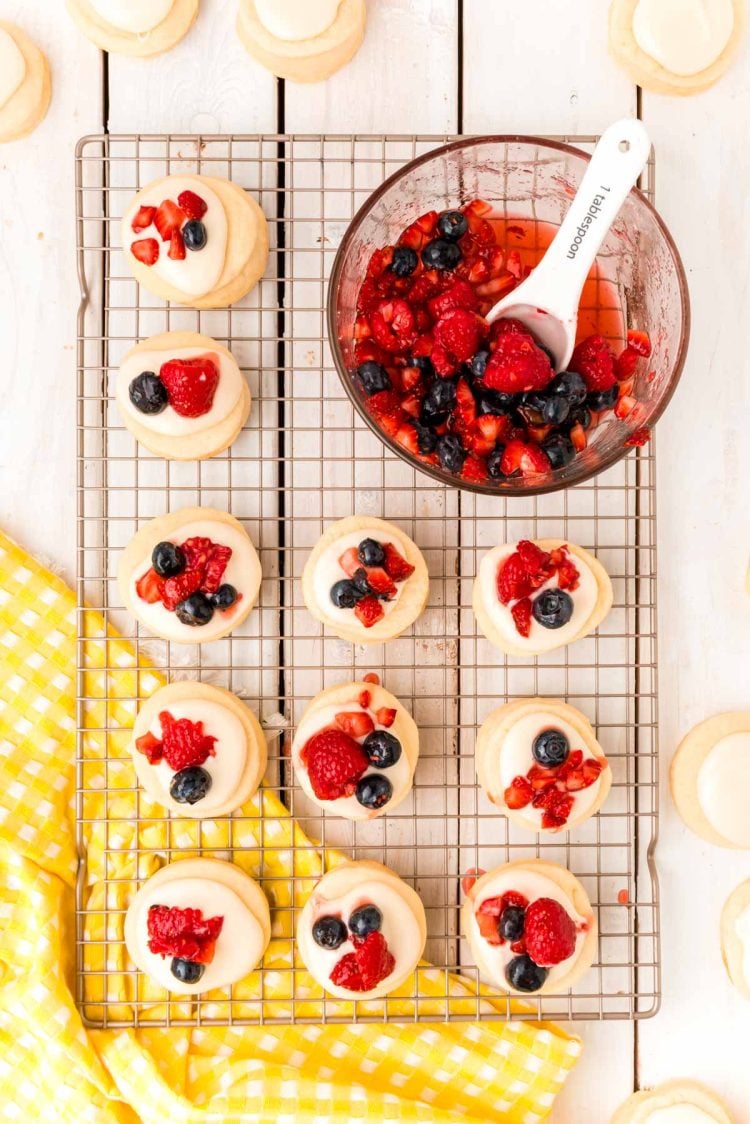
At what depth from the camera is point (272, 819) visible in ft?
6.07

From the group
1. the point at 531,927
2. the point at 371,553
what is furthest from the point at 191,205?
the point at 531,927

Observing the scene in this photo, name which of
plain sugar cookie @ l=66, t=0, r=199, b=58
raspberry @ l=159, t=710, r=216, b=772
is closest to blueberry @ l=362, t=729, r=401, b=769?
raspberry @ l=159, t=710, r=216, b=772

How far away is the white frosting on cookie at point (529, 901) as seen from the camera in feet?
5.78

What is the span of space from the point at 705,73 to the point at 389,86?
0.60m

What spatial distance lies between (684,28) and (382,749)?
1438mm

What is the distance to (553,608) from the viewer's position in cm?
173

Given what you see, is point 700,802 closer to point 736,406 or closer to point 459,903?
point 459,903

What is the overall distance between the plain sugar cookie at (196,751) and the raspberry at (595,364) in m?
0.84

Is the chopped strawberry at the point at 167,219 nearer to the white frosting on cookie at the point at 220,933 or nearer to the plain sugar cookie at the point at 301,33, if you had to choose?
the plain sugar cookie at the point at 301,33

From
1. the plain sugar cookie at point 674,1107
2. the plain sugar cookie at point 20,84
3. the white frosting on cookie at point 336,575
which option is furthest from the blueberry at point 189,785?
the plain sugar cookie at point 20,84

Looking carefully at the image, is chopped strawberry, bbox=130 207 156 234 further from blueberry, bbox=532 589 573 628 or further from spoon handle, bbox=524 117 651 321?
blueberry, bbox=532 589 573 628

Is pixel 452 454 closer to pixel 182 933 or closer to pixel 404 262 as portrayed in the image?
pixel 404 262

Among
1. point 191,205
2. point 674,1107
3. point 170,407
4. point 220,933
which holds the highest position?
point 191,205

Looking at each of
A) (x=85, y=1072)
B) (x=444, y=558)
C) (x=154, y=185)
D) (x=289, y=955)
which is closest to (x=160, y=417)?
(x=154, y=185)
